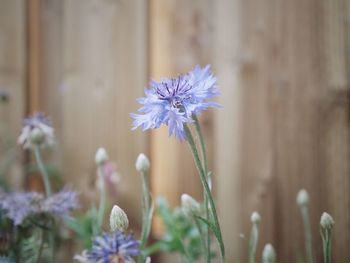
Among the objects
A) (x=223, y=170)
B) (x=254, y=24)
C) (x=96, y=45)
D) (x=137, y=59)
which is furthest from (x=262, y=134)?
(x=96, y=45)

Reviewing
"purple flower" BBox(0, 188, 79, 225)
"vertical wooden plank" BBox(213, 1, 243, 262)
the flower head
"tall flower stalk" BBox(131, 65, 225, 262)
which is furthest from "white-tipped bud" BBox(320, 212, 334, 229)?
"vertical wooden plank" BBox(213, 1, 243, 262)

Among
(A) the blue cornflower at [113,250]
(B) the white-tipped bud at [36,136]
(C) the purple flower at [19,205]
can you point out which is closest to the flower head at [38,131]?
(B) the white-tipped bud at [36,136]

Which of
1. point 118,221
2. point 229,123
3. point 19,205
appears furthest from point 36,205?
point 229,123

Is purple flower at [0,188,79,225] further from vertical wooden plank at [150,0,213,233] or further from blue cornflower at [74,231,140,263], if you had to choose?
vertical wooden plank at [150,0,213,233]

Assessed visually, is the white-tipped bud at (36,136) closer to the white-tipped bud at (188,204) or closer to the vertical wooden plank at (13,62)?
the white-tipped bud at (188,204)

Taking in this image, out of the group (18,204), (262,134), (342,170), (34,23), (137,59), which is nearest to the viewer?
(18,204)

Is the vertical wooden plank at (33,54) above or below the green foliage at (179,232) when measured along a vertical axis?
above

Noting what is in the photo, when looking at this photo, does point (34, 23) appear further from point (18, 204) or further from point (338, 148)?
point (338, 148)

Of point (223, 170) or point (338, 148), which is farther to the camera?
point (223, 170)
